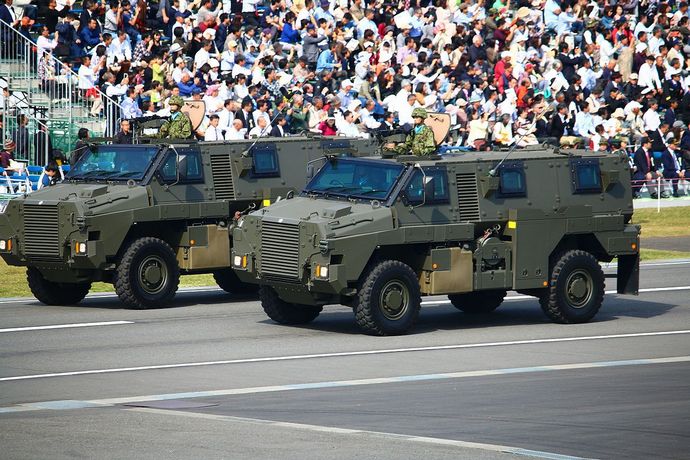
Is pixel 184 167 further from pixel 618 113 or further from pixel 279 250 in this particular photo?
pixel 618 113

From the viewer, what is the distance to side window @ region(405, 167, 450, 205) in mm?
20656

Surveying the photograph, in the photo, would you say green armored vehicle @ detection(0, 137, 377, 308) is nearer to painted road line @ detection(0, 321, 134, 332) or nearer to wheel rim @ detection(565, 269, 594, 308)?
painted road line @ detection(0, 321, 134, 332)

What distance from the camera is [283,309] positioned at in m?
21.5

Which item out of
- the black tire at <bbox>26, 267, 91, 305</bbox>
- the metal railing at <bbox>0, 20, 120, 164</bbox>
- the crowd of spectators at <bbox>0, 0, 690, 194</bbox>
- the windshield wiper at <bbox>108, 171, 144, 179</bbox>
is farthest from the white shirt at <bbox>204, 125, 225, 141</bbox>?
the black tire at <bbox>26, 267, 91, 305</bbox>

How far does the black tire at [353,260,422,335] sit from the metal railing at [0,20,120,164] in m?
14.0

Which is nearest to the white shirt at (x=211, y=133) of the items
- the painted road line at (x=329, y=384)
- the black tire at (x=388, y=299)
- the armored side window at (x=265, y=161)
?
the armored side window at (x=265, y=161)

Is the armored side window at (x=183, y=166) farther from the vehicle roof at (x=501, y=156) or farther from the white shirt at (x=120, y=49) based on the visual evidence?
the white shirt at (x=120, y=49)

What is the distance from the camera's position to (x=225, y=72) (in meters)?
35.8

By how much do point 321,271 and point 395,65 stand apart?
752 inches

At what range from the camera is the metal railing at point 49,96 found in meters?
32.8

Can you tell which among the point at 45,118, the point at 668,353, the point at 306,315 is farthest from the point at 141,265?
the point at 45,118

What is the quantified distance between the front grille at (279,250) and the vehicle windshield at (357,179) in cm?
116

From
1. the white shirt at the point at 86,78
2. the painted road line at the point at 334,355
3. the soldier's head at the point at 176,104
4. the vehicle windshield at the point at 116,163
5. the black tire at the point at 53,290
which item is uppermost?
the white shirt at the point at 86,78

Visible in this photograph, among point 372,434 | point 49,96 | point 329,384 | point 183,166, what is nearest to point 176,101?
point 183,166
